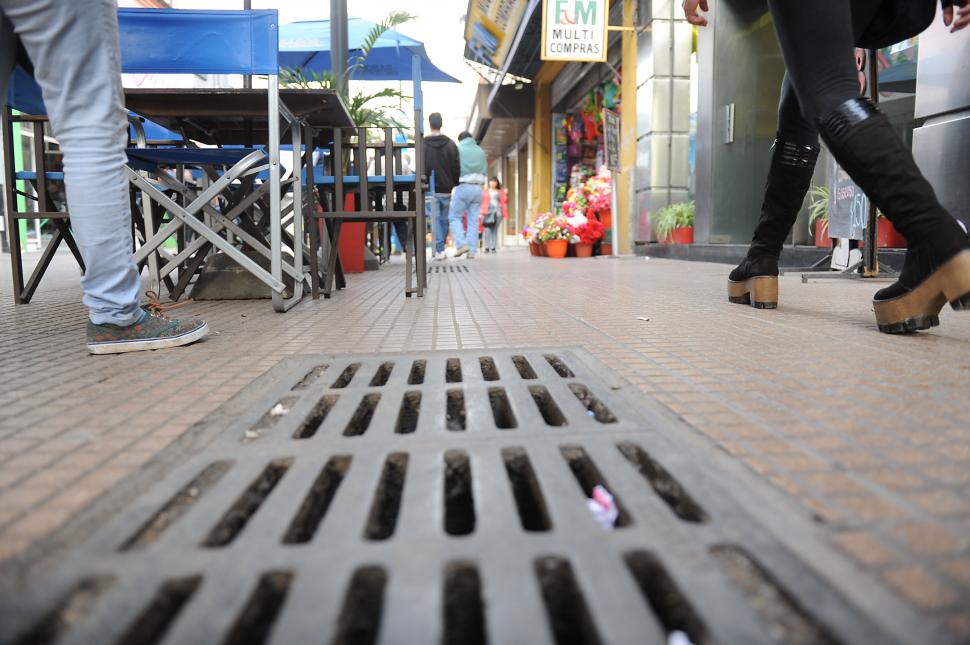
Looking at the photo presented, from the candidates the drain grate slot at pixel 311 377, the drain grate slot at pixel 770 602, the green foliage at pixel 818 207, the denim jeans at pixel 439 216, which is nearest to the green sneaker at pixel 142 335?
the drain grate slot at pixel 311 377

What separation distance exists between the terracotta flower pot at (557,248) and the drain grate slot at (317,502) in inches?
376

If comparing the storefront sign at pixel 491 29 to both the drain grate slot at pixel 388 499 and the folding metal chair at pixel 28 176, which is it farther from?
the drain grate slot at pixel 388 499

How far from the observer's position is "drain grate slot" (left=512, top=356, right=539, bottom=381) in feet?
6.16

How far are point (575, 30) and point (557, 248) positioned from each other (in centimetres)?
314

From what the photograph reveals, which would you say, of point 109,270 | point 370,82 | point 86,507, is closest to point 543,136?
point 370,82

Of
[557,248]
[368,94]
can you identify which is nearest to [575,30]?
[557,248]

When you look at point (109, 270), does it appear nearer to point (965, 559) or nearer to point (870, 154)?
point (965, 559)

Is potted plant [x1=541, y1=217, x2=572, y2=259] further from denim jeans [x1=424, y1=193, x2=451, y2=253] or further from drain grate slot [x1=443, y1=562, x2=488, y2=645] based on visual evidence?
drain grate slot [x1=443, y1=562, x2=488, y2=645]

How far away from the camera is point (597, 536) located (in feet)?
2.77

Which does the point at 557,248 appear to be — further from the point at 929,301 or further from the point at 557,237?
the point at 929,301

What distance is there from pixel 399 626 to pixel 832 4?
235cm

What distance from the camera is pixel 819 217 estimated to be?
21.1 feet

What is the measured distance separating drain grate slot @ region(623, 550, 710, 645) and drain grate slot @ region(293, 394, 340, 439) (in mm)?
737

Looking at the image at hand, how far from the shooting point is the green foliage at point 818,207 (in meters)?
6.29
